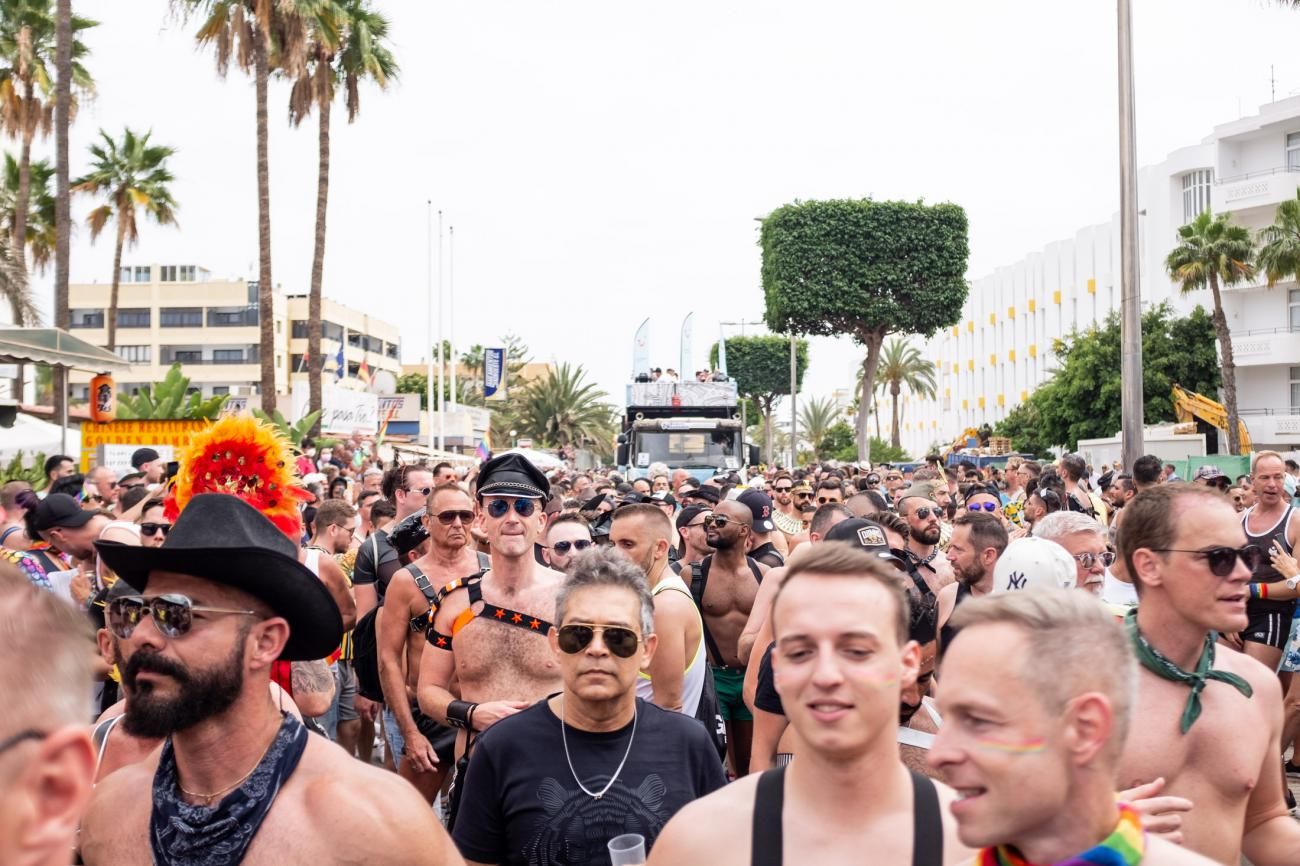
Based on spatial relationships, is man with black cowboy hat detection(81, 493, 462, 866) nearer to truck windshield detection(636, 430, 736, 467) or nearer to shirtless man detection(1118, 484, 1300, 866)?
shirtless man detection(1118, 484, 1300, 866)

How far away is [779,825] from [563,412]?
75.7m

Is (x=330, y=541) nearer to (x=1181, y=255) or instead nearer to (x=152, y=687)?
(x=152, y=687)

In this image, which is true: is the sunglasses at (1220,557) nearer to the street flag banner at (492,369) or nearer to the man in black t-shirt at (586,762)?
the man in black t-shirt at (586,762)

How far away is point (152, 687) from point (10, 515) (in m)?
8.21

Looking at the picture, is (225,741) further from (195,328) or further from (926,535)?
(195,328)

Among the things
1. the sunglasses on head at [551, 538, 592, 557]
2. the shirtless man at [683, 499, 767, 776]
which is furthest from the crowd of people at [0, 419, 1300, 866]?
the shirtless man at [683, 499, 767, 776]

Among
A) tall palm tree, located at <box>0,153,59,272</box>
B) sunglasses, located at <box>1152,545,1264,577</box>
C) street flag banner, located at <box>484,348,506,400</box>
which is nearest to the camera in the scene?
sunglasses, located at <box>1152,545,1264,577</box>

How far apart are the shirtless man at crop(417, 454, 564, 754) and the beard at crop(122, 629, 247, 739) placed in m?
2.17

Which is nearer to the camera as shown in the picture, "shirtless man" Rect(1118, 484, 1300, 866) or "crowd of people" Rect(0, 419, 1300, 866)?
"crowd of people" Rect(0, 419, 1300, 866)

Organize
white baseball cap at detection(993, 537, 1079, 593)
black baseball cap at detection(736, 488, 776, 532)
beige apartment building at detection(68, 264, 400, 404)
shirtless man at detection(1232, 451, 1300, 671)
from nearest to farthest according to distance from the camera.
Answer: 1. white baseball cap at detection(993, 537, 1079, 593)
2. shirtless man at detection(1232, 451, 1300, 671)
3. black baseball cap at detection(736, 488, 776, 532)
4. beige apartment building at detection(68, 264, 400, 404)

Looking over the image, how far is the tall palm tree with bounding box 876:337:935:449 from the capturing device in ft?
292

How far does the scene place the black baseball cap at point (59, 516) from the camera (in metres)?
7.56

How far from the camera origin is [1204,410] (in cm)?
4756

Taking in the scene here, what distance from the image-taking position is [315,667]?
515cm
